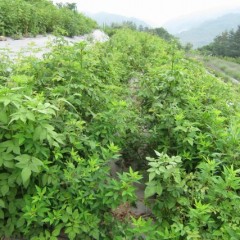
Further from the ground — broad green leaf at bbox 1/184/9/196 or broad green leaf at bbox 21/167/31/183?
broad green leaf at bbox 21/167/31/183

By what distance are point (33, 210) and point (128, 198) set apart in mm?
644

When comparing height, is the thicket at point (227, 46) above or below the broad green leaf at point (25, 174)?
below

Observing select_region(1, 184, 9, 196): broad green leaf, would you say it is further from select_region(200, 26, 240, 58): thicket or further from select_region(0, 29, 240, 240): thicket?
select_region(200, 26, 240, 58): thicket

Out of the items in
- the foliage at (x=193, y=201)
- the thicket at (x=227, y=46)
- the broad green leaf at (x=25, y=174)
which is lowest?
the thicket at (x=227, y=46)

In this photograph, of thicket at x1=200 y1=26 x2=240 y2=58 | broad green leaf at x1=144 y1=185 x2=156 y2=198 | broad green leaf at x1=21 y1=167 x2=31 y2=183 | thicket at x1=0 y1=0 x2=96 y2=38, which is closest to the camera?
broad green leaf at x1=21 y1=167 x2=31 y2=183

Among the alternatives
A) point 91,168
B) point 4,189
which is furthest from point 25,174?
point 91,168

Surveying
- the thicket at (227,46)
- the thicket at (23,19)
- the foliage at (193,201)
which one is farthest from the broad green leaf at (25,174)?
the thicket at (227,46)

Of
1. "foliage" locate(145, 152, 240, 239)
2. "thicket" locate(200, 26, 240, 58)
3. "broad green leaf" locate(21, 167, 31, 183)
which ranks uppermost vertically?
"broad green leaf" locate(21, 167, 31, 183)

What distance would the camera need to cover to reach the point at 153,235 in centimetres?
178

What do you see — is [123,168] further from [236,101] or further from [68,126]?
[236,101]

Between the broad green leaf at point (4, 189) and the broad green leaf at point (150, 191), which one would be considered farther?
the broad green leaf at point (150, 191)

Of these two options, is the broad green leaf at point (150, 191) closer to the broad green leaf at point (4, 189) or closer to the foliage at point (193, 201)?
the foliage at point (193, 201)

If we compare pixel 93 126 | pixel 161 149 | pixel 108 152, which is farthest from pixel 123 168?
pixel 108 152

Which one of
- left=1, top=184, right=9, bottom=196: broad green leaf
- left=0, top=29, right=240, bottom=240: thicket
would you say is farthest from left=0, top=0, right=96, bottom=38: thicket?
left=1, top=184, right=9, bottom=196: broad green leaf
